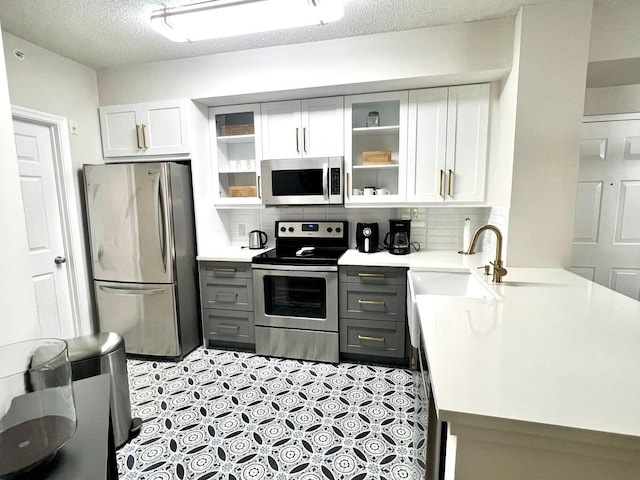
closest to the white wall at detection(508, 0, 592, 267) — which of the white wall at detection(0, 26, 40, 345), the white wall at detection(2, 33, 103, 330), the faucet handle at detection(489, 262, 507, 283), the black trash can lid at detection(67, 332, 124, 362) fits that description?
the faucet handle at detection(489, 262, 507, 283)

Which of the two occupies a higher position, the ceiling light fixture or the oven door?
the ceiling light fixture

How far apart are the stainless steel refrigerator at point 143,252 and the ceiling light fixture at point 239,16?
0.97m

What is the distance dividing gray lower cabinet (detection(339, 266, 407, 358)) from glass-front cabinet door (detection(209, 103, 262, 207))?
1.17m

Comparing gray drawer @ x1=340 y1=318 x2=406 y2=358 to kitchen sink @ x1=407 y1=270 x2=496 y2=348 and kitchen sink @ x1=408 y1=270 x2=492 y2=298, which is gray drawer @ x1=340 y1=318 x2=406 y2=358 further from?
kitchen sink @ x1=408 y1=270 x2=492 y2=298

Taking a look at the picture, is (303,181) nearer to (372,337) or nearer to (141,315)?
(372,337)

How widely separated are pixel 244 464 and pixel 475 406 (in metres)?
1.47

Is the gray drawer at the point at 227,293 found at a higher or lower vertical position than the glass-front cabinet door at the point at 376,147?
lower

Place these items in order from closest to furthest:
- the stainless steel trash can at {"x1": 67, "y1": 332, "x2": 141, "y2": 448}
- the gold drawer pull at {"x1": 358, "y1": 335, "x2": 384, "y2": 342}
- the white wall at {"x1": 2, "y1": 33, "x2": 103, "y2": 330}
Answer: the stainless steel trash can at {"x1": 67, "y1": 332, "x2": 141, "y2": 448} → the white wall at {"x1": 2, "y1": 33, "x2": 103, "y2": 330} → the gold drawer pull at {"x1": 358, "y1": 335, "x2": 384, "y2": 342}

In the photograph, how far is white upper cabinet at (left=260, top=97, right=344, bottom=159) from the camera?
2.56 m

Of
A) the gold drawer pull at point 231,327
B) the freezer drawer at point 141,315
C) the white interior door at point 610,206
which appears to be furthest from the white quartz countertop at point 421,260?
the freezer drawer at point 141,315

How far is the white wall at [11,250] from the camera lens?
1.55 meters

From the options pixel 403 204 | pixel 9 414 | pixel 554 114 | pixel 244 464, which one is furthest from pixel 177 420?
pixel 554 114

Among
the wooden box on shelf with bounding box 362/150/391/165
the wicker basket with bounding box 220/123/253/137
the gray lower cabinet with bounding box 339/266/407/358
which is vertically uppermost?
the wicker basket with bounding box 220/123/253/137

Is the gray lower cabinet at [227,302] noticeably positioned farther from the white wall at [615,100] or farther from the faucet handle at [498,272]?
the white wall at [615,100]
